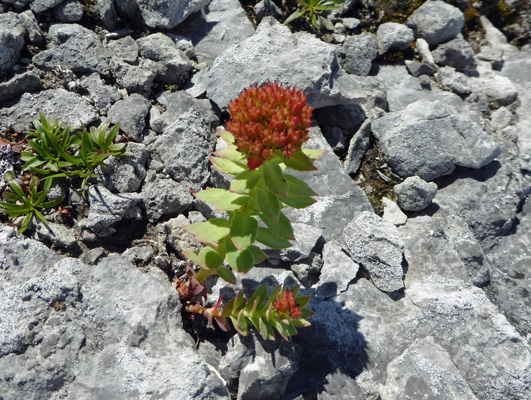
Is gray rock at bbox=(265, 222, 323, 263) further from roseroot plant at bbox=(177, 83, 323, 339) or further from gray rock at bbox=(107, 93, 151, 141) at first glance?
gray rock at bbox=(107, 93, 151, 141)

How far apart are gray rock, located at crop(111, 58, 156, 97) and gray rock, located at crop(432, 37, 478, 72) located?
4.06 metres

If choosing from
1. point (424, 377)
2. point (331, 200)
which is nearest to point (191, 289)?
point (331, 200)

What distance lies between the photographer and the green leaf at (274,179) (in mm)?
3051

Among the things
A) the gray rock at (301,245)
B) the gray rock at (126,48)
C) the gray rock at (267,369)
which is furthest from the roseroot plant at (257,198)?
the gray rock at (126,48)

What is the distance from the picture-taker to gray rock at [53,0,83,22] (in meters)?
5.01

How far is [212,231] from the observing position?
3420 mm

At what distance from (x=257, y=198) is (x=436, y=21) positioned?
14.8 feet

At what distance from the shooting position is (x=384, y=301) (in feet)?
13.3

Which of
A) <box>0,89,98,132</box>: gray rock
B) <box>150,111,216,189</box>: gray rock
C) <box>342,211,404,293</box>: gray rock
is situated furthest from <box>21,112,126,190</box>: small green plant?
<box>342,211,404,293</box>: gray rock

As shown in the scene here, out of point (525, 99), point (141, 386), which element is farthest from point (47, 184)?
point (525, 99)

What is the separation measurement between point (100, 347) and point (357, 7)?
5.62 meters

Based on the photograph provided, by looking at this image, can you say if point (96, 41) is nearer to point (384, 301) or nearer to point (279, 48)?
point (279, 48)

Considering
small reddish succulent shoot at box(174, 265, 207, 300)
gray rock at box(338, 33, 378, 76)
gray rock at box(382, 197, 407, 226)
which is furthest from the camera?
gray rock at box(338, 33, 378, 76)

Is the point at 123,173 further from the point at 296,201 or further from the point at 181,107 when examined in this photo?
the point at 296,201
